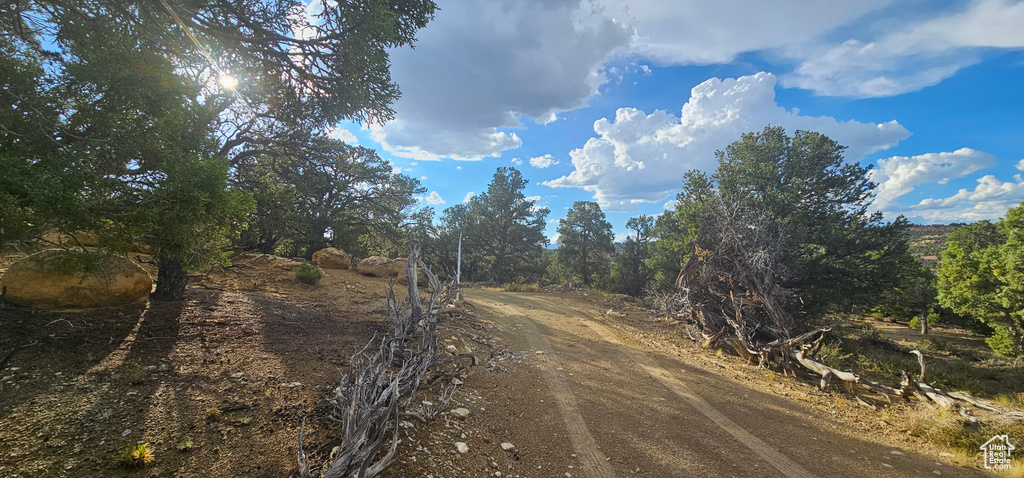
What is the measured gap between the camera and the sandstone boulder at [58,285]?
17.4 feet

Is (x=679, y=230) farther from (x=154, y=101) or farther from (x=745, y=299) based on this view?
(x=154, y=101)

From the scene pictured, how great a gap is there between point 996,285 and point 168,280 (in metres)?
25.7

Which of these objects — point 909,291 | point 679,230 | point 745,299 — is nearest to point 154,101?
point 745,299

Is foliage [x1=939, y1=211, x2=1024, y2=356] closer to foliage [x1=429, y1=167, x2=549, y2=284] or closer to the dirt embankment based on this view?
the dirt embankment

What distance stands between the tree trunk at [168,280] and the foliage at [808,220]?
14.9 m

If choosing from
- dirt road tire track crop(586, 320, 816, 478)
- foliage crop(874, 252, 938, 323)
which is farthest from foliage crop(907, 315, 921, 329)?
dirt road tire track crop(586, 320, 816, 478)

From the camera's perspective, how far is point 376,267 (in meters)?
16.8

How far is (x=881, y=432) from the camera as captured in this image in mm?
5500

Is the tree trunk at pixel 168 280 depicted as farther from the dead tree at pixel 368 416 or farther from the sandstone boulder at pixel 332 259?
the sandstone boulder at pixel 332 259

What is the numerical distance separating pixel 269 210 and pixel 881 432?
1321cm

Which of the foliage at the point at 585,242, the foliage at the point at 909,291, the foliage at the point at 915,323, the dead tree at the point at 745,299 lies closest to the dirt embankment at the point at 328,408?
the dead tree at the point at 745,299

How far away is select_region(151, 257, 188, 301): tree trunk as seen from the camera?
7008mm

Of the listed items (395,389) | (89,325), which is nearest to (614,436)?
(395,389)

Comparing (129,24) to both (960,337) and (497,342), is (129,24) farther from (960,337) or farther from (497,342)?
(960,337)
